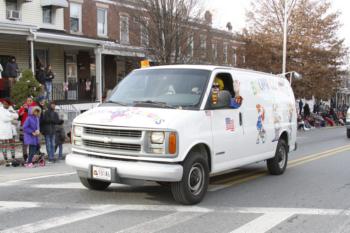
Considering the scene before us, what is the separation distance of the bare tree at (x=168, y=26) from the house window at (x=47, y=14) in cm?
623

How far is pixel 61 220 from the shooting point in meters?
6.04

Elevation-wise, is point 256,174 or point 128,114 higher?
point 128,114

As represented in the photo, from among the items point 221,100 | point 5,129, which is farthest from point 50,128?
point 221,100

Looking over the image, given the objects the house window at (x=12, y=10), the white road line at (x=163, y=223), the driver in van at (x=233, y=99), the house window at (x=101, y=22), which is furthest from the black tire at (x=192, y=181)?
the house window at (x=101, y=22)

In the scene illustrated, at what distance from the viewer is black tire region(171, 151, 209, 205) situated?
21.8 feet

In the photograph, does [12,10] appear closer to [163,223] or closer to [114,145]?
[114,145]

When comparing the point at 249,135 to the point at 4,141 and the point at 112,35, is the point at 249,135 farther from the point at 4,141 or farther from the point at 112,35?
the point at 112,35

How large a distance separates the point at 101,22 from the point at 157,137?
21.7 meters

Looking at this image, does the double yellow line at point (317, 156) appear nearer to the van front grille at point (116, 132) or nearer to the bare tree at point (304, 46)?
the van front grille at point (116, 132)

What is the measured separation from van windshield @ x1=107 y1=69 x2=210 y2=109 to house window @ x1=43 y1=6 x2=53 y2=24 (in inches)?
677

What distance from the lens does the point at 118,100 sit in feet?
24.9

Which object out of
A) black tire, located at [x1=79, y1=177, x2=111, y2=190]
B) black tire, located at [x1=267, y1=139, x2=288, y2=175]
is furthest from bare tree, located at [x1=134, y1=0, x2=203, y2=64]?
black tire, located at [x1=79, y1=177, x2=111, y2=190]

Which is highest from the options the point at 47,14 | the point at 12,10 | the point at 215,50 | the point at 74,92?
the point at 47,14

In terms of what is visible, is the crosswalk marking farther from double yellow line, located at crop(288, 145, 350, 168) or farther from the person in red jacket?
the person in red jacket
